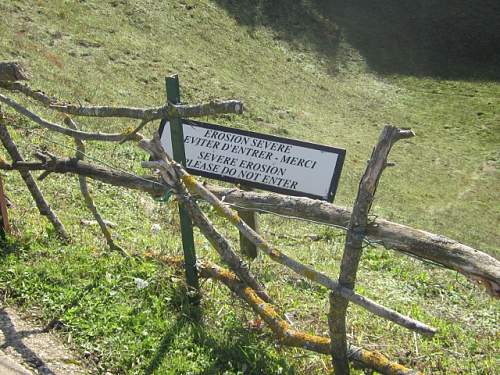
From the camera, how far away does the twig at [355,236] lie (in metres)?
3.46

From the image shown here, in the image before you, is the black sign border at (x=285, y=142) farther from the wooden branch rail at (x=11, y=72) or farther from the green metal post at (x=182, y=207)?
the wooden branch rail at (x=11, y=72)

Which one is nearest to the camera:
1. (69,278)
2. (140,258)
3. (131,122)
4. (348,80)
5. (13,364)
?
(13,364)

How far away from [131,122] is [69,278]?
10.9 metres

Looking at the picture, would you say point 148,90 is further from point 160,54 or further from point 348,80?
point 348,80

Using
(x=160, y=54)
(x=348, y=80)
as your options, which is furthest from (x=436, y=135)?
(x=160, y=54)

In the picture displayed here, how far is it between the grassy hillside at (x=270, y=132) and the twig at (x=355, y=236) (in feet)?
1.15

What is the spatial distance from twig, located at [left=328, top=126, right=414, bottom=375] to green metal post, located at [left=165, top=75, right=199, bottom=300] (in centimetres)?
137

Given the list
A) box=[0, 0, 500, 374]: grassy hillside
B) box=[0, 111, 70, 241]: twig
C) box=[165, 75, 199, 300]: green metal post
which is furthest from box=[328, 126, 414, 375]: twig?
box=[0, 111, 70, 241]: twig

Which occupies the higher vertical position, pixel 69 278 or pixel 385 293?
pixel 69 278

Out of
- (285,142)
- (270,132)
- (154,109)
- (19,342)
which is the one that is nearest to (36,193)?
Answer: (19,342)

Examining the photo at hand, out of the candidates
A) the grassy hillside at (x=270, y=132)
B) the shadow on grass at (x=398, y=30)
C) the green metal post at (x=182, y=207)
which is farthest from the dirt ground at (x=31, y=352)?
the shadow on grass at (x=398, y=30)

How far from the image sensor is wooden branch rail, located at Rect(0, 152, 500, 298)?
3.54 meters

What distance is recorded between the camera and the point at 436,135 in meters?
26.7

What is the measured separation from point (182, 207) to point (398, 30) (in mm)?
35080
